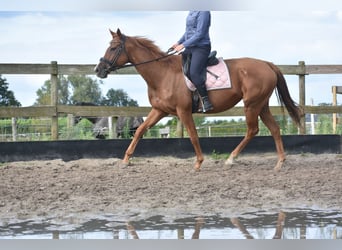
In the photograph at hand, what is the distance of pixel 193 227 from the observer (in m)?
4.98

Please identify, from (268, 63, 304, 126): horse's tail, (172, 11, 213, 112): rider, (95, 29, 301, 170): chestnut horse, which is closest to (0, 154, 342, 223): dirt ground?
(95, 29, 301, 170): chestnut horse

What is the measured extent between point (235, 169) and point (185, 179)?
1.29 meters

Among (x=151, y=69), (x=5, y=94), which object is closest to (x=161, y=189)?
(x=151, y=69)

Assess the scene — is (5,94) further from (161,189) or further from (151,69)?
(161,189)

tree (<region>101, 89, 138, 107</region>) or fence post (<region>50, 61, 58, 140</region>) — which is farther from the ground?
tree (<region>101, 89, 138, 107</region>)

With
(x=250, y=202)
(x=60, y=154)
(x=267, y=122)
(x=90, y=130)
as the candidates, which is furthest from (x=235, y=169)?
(x=90, y=130)

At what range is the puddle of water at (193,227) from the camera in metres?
4.67

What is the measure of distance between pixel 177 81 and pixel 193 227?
13.4 ft

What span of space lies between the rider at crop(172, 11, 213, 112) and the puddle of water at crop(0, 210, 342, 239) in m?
3.28

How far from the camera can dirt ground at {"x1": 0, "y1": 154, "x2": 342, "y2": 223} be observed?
5.91 meters

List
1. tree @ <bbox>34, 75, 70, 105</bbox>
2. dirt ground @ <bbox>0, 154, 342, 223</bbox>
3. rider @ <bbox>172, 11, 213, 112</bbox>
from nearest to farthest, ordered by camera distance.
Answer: dirt ground @ <bbox>0, 154, 342, 223</bbox> → rider @ <bbox>172, 11, 213, 112</bbox> → tree @ <bbox>34, 75, 70, 105</bbox>

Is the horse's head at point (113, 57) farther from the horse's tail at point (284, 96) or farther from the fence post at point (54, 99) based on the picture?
the horse's tail at point (284, 96)

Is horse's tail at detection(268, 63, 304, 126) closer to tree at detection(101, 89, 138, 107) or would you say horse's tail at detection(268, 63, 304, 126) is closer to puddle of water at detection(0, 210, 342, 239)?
puddle of water at detection(0, 210, 342, 239)

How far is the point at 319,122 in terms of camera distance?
13484 millimetres
